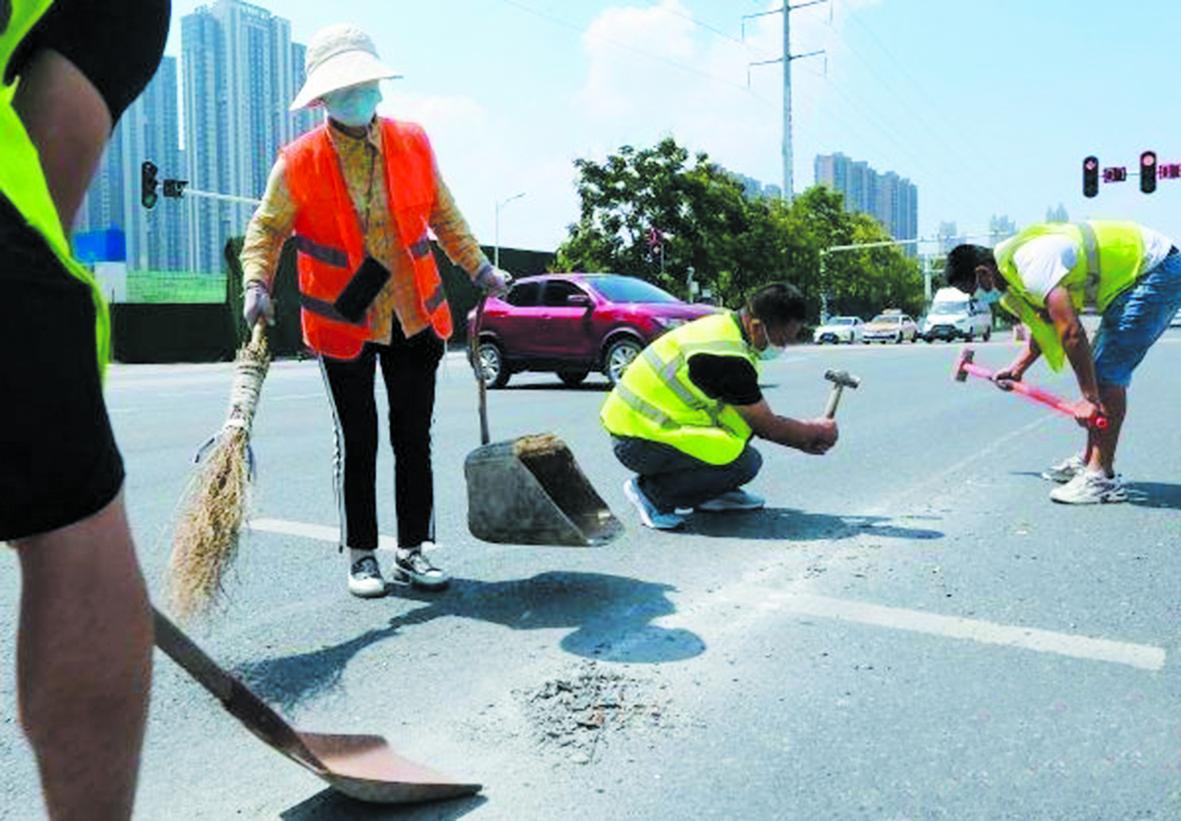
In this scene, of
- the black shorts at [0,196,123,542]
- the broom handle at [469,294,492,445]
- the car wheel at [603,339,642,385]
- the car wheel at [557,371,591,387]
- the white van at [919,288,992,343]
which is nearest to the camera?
the black shorts at [0,196,123,542]

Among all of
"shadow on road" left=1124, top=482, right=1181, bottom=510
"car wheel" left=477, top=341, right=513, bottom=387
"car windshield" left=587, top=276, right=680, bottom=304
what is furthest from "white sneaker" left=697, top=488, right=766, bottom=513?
"car wheel" left=477, top=341, right=513, bottom=387

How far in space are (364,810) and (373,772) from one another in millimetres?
83

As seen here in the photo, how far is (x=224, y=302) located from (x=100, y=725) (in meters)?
31.6

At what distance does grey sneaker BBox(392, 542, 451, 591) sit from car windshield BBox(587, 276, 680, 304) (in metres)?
11.2

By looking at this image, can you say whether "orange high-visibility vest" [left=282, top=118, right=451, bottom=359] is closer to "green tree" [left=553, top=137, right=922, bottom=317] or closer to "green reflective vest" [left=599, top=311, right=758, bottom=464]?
"green reflective vest" [left=599, top=311, right=758, bottom=464]

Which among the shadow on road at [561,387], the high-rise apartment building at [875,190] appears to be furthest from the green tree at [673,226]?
the high-rise apartment building at [875,190]

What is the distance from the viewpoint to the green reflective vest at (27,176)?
1.23 meters

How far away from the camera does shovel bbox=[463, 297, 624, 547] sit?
11.9 ft

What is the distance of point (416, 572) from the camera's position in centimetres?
387

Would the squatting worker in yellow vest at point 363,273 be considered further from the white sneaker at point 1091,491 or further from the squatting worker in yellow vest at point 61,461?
the white sneaker at point 1091,491

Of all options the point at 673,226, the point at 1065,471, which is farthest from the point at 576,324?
the point at 673,226

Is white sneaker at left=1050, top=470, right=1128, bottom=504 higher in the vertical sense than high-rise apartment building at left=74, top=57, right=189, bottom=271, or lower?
lower

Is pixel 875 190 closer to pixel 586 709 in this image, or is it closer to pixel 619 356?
pixel 619 356

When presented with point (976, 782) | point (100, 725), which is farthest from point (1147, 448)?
point (100, 725)
